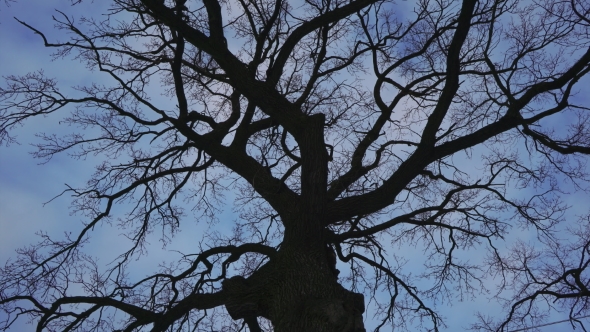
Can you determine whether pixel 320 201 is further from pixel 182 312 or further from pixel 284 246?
pixel 182 312

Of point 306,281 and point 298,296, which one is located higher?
point 306,281

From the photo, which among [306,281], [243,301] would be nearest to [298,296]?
[306,281]

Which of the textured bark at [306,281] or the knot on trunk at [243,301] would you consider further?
the knot on trunk at [243,301]

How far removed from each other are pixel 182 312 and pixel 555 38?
5.48 metres

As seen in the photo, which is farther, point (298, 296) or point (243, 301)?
point (243, 301)

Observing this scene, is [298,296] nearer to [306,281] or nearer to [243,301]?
[306,281]

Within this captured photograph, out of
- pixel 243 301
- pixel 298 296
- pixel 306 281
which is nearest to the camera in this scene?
pixel 298 296

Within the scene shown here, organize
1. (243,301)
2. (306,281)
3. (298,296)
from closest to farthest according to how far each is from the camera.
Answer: (298,296), (306,281), (243,301)

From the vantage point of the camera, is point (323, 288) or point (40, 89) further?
point (40, 89)

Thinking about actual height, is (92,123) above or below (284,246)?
above

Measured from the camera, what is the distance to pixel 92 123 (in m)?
7.34

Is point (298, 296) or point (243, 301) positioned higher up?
point (243, 301)

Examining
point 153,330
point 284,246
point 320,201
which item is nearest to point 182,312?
point 153,330

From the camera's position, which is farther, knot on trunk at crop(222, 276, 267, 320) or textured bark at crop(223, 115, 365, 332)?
knot on trunk at crop(222, 276, 267, 320)
